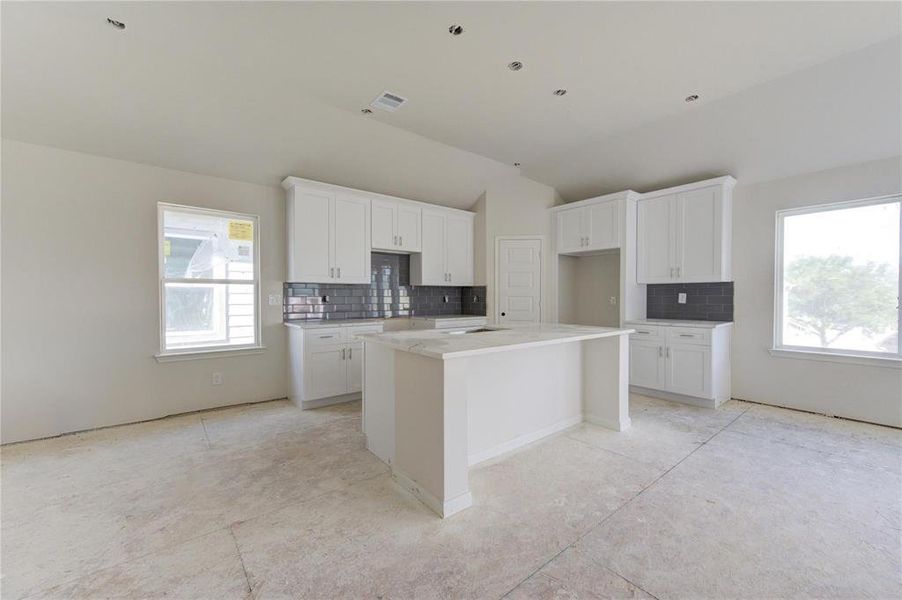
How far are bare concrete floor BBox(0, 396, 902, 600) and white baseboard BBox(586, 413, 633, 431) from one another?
17 centimetres

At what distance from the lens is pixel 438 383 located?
2.05 meters

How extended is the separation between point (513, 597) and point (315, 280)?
360 centimetres

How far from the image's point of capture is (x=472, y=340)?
2443 millimetres

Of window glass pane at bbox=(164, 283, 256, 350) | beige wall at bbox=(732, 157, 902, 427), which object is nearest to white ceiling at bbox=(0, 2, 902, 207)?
beige wall at bbox=(732, 157, 902, 427)

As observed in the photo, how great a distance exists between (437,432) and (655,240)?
390 cm

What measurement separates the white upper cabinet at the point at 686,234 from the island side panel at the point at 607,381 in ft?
5.63

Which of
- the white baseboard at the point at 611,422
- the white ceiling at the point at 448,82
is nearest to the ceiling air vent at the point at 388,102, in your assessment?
the white ceiling at the point at 448,82

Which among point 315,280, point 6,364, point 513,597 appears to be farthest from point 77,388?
point 513,597

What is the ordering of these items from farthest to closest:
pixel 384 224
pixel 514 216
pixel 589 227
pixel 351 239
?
pixel 514 216
pixel 589 227
pixel 384 224
pixel 351 239

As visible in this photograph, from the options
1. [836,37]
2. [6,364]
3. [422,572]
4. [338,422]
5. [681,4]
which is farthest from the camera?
[338,422]

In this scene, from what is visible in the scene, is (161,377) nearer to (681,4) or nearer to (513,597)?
(513,597)

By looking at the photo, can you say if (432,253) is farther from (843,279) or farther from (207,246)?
(843,279)

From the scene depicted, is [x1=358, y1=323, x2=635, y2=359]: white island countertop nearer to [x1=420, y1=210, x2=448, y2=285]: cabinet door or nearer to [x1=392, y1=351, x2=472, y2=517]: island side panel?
[x1=392, y1=351, x2=472, y2=517]: island side panel

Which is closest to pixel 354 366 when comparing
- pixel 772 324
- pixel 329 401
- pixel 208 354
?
pixel 329 401
